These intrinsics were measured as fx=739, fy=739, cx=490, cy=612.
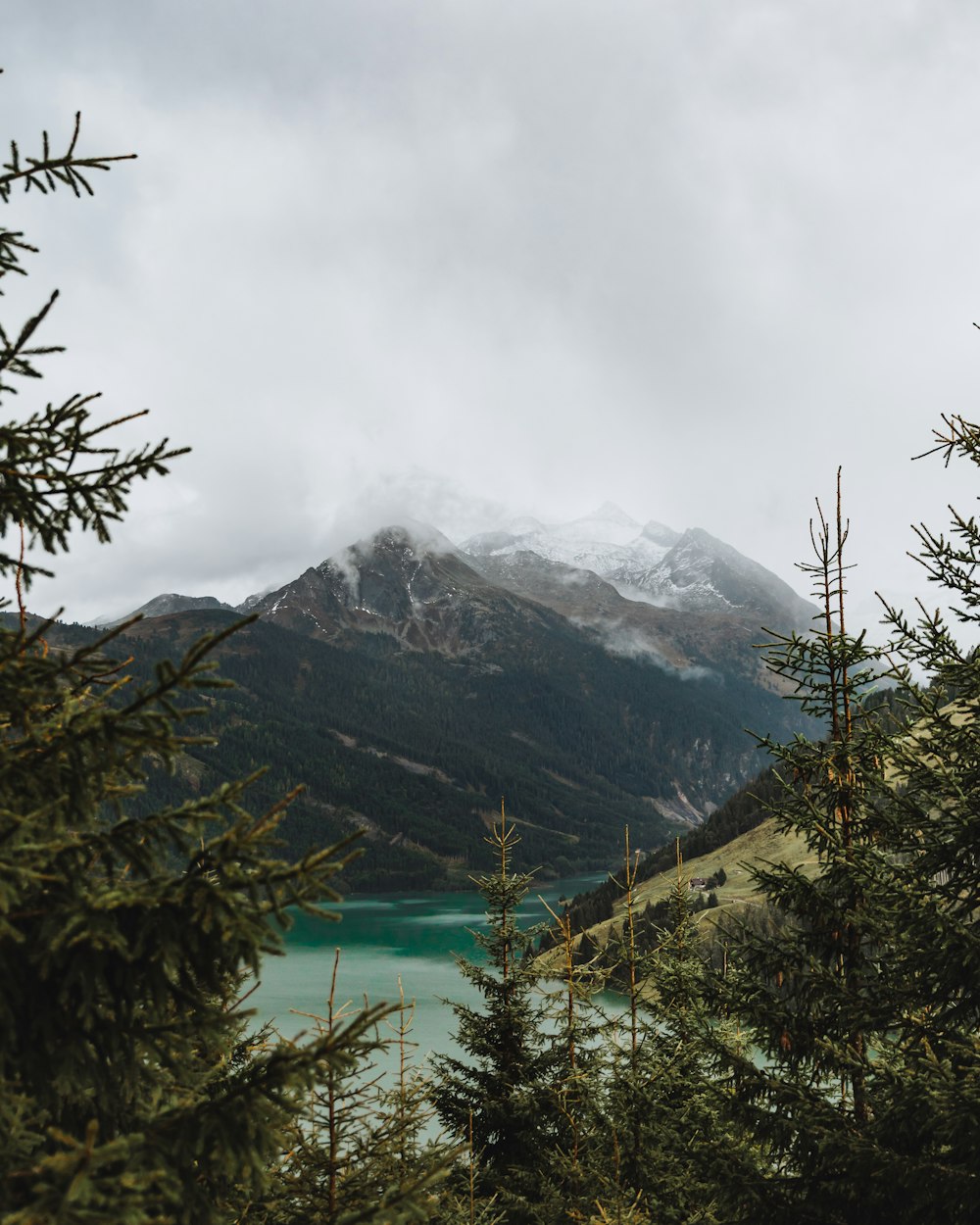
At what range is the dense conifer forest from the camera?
11.2 feet

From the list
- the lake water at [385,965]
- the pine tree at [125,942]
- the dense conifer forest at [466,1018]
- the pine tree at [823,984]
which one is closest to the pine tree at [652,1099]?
the dense conifer forest at [466,1018]

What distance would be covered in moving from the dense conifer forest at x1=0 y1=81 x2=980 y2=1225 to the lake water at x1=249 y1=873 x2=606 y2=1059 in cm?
2756

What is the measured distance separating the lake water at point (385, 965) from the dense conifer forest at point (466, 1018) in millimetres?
27556

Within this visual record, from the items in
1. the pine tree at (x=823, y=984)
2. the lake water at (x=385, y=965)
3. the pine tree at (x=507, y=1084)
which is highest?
the pine tree at (x=823, y=984)

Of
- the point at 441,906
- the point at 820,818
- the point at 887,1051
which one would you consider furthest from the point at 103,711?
the point at 441,906

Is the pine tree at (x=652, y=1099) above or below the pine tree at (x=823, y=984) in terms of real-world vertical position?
below

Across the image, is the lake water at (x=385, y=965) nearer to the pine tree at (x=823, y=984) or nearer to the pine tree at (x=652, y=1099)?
the pine tree at (x=652, y=1099)

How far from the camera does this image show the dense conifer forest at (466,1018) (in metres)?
3.43

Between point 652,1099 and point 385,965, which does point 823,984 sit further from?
point 385,965

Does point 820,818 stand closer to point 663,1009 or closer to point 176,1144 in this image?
point 176,1144

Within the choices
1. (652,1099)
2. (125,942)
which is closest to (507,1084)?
(652,1099)

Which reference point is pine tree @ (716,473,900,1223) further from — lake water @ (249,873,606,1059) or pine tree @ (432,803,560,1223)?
lake water @ (249,873,606,1059)

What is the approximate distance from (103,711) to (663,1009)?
49.1ft

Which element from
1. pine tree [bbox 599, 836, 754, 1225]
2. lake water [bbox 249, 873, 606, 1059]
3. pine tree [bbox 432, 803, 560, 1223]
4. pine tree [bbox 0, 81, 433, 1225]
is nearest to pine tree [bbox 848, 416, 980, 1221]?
pine tree [bbox 599, 836, 754, 1225]
